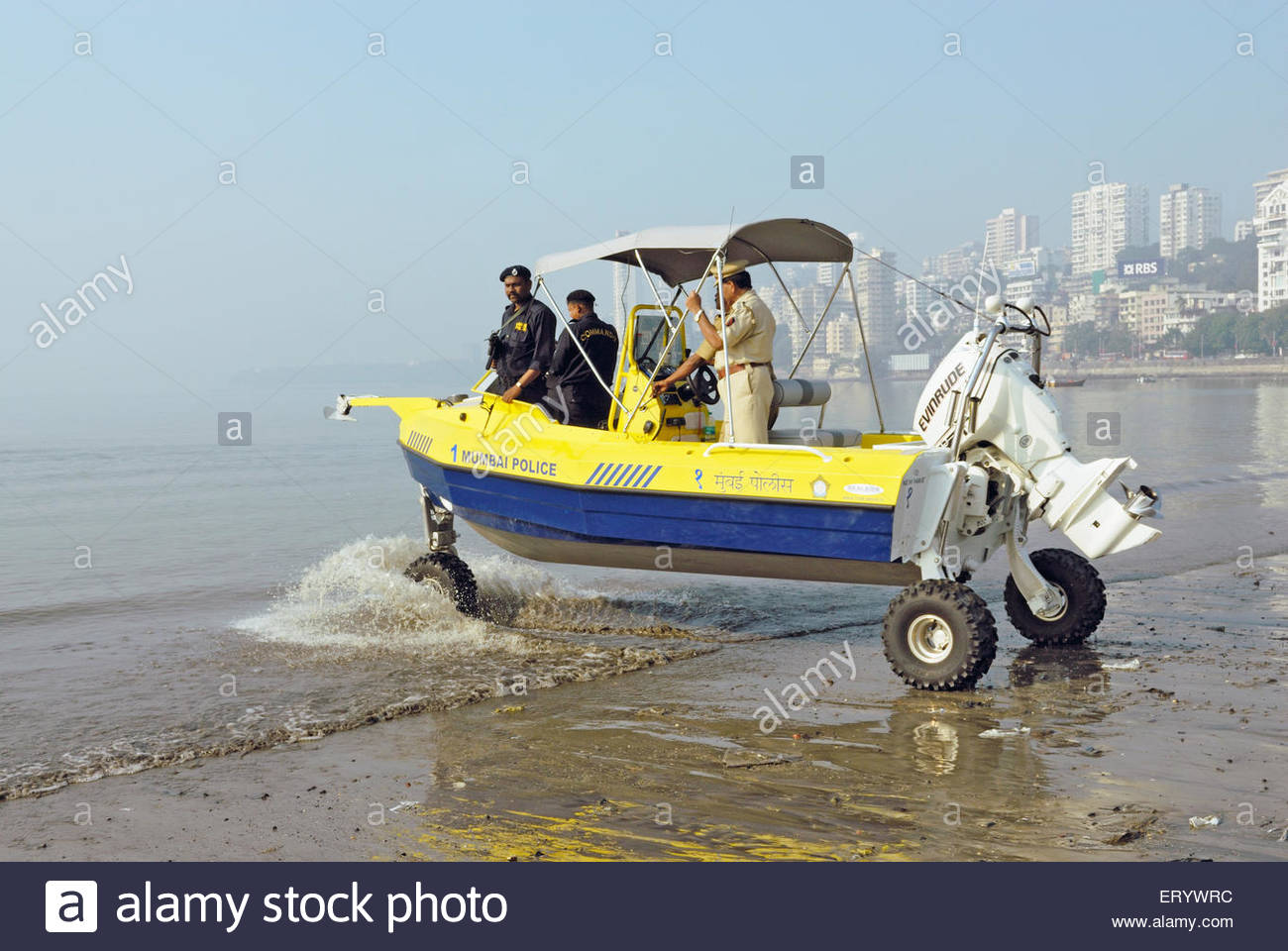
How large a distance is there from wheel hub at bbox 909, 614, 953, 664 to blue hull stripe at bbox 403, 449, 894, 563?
18.4 inches

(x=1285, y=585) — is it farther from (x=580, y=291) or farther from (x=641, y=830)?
(x=641, y=830)

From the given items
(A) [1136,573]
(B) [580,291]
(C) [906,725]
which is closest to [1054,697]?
(C) [906,725]

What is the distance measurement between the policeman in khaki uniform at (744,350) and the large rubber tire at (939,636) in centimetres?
160

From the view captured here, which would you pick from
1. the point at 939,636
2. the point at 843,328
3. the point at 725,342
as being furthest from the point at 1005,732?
the point at 843,328

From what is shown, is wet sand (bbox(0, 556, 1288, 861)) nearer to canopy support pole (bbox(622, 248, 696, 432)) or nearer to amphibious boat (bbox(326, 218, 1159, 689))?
amphibious boat (bbox(326, 218, 1159, 689))

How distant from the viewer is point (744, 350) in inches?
328

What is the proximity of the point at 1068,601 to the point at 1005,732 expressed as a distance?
246 cm

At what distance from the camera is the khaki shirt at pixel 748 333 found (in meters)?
8.20
